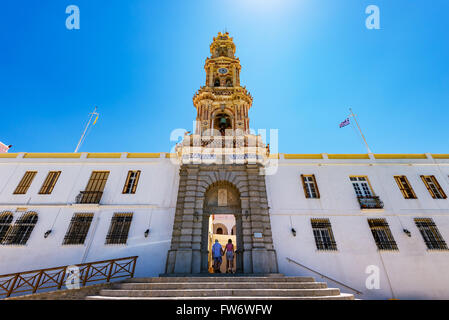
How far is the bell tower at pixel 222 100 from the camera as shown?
16.9 meters

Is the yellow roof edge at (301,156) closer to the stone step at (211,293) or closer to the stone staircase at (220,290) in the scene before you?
the stone staircase at (220,290)

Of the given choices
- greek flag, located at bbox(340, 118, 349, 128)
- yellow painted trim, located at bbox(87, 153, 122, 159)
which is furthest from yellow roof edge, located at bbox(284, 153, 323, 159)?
yellow painted trim, located at bbox(87, 153, 122, 159)

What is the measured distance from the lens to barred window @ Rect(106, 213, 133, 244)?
1270cm

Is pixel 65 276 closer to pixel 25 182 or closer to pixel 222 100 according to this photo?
pixel 25 182

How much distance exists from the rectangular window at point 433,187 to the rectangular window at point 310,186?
802 cm

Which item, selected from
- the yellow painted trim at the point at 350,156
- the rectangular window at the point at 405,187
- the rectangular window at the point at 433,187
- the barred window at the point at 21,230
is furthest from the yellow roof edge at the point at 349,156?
the barred window at the point at 21,230

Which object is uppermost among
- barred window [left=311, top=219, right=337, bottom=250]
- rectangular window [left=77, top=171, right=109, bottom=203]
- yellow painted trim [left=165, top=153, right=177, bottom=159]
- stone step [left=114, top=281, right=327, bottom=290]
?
yellow painted trim [left=165, top=153, right=177, bottom=159]

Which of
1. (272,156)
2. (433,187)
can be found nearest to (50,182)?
(272,156)

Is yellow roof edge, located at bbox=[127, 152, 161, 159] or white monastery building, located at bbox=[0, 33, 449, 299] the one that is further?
yellow roof edge, located at bbox=[127, 152, 161, 159]

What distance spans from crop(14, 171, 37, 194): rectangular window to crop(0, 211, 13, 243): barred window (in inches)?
61.2

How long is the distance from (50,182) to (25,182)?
184 centimetres

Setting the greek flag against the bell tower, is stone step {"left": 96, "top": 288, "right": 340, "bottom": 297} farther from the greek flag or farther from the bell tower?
the greek flag
